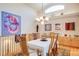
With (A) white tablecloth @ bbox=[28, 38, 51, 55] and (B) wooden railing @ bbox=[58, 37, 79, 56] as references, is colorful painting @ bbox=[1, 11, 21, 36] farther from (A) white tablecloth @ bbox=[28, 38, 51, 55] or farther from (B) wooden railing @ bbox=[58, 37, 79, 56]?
(B) wooden railing @ bbox=[58, 37, 79, 56]

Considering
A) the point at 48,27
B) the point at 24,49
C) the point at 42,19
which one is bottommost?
the point at 24,49

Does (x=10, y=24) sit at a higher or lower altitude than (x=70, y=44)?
higher

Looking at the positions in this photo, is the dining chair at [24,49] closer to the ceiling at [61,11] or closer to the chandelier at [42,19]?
the chandelier at [42,19]

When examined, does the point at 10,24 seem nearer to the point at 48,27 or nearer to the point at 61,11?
the point at 48,27

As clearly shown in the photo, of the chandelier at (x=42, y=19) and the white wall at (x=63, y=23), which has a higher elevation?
the chandelier at (x=42, y=19)

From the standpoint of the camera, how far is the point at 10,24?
193cm

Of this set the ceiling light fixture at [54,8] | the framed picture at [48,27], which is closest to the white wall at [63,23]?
the framed picture at [48,27]

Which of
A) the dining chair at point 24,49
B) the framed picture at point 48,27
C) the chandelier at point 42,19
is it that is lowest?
the dining chair at point 24,49

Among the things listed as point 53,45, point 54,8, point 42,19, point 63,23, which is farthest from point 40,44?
point 54,8

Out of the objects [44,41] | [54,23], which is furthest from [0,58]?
[54,23]

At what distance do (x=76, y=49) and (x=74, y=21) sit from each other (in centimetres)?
48

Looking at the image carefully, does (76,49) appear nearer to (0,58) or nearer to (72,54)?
(72,54)

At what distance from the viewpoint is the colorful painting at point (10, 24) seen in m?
1.86

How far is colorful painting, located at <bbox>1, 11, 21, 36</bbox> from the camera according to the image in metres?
1.86
